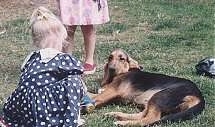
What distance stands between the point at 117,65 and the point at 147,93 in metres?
0.50

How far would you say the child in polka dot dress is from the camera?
4.30m

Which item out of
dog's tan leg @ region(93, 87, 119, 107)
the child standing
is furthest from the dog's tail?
the child standing

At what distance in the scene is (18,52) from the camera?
8156 millimetres

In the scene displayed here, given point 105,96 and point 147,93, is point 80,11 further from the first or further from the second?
point 147,93

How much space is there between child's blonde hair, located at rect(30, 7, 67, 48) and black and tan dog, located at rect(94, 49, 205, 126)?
3.55 feet

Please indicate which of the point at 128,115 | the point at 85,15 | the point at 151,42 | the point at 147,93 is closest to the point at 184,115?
the point at 128,115

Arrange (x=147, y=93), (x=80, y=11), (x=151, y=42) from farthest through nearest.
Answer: (x=151, y=42) < (x=80, y=11) < (x=147, y=93)

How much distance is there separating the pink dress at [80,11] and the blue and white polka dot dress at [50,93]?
2.37 meters

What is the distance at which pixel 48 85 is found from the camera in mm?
4328

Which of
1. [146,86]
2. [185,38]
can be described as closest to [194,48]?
[185,38]

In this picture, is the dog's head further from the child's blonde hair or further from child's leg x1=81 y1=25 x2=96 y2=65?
the child's blonde hair

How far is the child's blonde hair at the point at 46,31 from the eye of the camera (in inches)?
173

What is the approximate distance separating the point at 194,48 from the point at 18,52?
2326 millimetres

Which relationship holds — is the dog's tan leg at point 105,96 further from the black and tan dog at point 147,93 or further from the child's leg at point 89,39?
the child's leg at point 89,39
